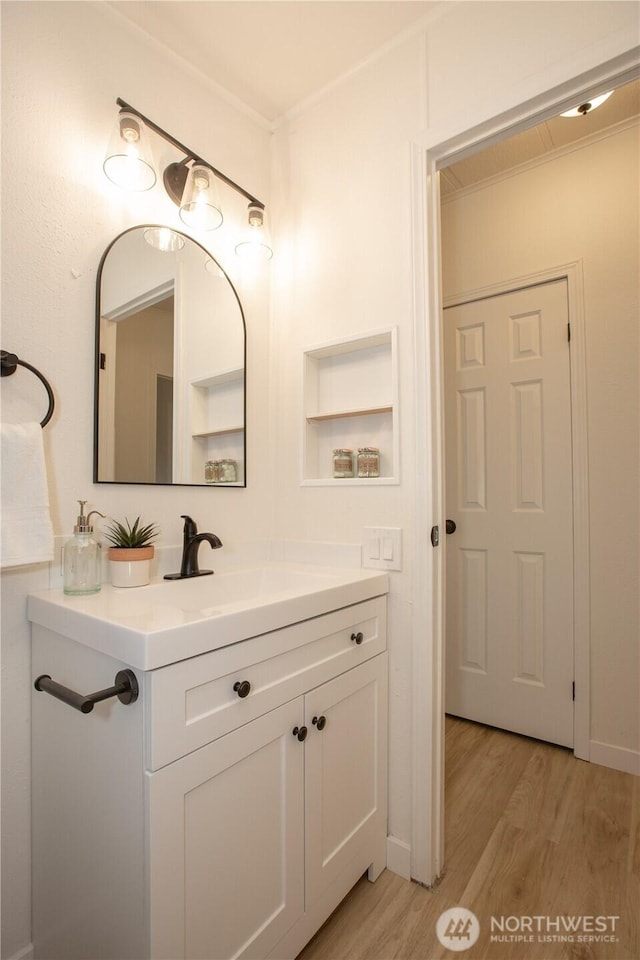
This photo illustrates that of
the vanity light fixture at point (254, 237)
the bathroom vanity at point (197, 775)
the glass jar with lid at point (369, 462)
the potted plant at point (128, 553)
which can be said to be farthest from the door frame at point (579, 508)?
the potted plant at point (128, 553)

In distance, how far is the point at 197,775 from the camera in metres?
0.83

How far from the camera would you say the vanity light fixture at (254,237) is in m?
1.63

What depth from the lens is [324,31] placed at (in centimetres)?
145

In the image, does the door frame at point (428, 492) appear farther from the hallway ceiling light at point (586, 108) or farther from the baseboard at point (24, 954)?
the baseboard at point (24, 954)

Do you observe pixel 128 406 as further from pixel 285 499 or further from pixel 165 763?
pixel 165 763

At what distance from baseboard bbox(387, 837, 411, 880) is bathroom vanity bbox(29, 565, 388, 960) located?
0.44 ft

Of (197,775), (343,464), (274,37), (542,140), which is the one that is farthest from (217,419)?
(542,140)

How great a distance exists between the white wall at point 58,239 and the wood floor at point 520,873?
87 cm

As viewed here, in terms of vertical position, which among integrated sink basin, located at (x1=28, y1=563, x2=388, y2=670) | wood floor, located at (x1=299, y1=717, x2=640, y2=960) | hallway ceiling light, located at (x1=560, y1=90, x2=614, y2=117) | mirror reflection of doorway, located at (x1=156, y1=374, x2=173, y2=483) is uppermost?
hallway ceiling light, located at (x1=560, y1=90, x2=614, y2=117)

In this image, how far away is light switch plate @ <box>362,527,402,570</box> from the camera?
140 centimetres

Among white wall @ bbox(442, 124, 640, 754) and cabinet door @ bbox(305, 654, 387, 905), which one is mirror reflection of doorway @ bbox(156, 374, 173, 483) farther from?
white wall @ bbox(442, 124, 640, 754)

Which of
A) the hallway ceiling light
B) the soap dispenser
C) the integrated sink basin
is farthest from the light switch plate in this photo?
the hallway ceiling light

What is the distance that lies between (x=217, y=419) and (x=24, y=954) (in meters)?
1.45

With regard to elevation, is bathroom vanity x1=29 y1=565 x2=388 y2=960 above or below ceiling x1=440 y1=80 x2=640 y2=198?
below
